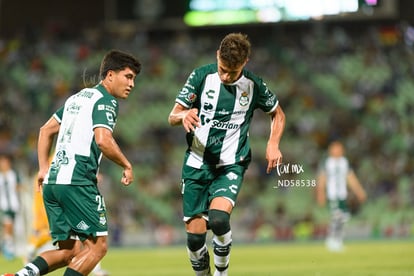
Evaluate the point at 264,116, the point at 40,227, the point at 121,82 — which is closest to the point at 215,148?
the point at 121,82

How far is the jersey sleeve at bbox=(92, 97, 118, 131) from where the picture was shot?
7.89 metres

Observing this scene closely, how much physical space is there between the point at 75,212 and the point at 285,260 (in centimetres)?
906

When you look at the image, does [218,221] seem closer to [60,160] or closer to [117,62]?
[60,160]

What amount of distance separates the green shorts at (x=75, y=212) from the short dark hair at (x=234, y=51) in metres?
1.73

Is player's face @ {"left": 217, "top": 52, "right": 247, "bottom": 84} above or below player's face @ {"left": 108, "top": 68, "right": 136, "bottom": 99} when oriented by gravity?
above

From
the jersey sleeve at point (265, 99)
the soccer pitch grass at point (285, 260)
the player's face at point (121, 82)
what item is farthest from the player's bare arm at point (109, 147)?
the soccer pitch grass at point (285, 260)

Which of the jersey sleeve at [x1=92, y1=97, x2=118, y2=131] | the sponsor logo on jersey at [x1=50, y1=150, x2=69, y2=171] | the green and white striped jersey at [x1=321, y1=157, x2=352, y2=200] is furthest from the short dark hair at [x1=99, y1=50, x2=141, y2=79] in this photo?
the green and white striped jersey at [x1=321, y1=157, x2=352, y2=200]

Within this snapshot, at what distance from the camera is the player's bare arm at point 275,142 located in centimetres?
905

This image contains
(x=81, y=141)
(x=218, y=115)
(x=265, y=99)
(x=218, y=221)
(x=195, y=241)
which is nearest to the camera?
(x=81, y=141)

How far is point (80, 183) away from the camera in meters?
7.98

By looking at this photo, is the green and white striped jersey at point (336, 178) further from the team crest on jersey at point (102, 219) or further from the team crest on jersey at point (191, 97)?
the team crest on jersey at point (102, 219)

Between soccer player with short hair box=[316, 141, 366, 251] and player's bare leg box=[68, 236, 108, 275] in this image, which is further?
soccer player with short hair box=[316, 141, 366, 251]

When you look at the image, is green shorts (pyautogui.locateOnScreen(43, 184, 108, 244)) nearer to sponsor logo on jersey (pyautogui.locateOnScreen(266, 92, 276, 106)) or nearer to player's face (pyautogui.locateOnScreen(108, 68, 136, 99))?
player's face (pyautogui.locateOnScreen(108, 68, 136, 99))

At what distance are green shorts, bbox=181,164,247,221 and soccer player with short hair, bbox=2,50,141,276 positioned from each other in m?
1.28
